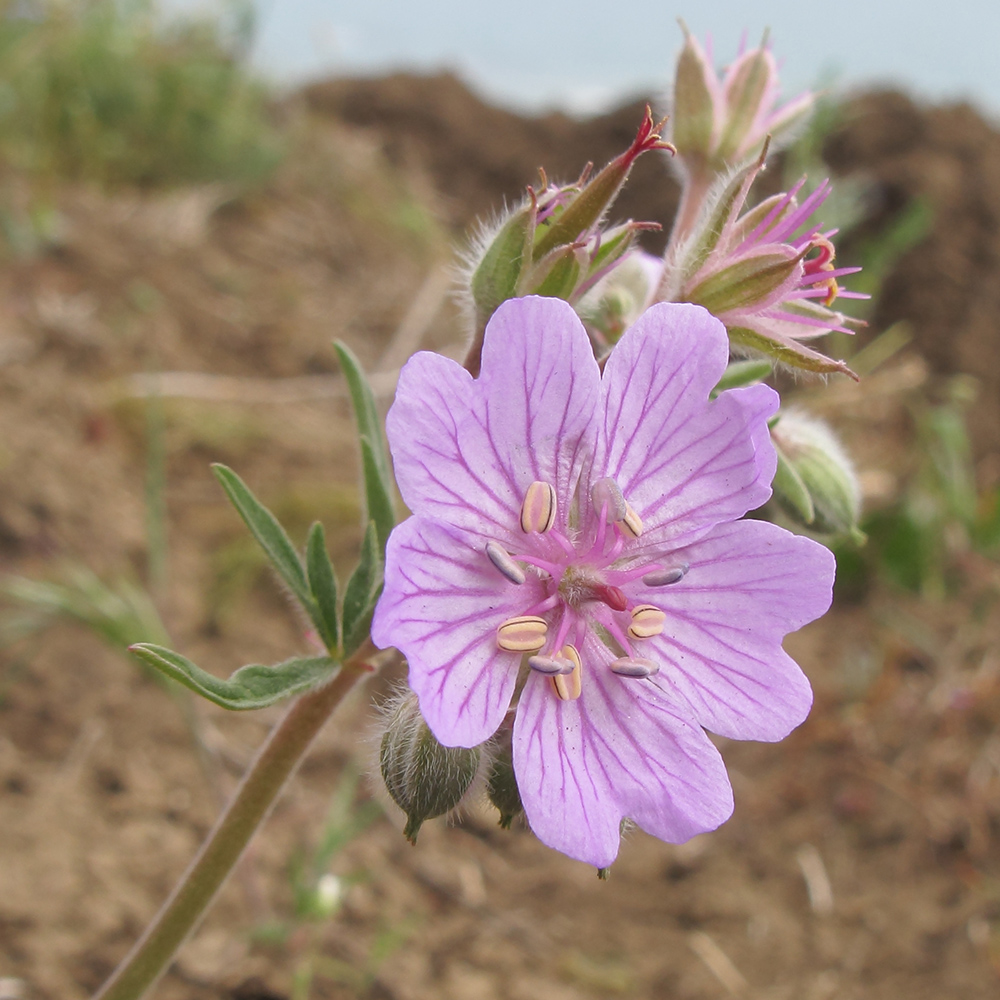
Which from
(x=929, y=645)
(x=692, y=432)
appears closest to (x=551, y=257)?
(x=692, y=432)

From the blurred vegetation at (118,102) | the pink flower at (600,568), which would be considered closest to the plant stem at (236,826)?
the pink flower at (600,568)

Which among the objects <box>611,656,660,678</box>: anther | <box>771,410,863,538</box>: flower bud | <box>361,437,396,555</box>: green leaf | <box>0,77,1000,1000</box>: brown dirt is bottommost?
<box>0,77,1000,1000</box>: brown dirt

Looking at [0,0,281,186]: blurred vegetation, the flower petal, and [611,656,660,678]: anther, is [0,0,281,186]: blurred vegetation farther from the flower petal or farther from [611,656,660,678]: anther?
[611,656,660,678]: anther

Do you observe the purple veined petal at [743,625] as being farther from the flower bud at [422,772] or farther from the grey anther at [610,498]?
the flower bud at [422,772]

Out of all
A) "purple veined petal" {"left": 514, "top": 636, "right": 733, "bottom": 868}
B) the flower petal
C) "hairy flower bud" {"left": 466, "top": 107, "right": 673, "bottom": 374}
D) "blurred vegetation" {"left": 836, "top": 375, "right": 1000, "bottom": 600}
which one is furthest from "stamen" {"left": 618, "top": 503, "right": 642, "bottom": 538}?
"blurred vegetation" {"left": 836, "top": 375, "right": 1000, "bottom": 600}

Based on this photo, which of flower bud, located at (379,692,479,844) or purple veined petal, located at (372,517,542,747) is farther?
flower bud, located at (379,692,479,844)

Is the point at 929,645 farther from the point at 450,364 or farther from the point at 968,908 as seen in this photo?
the point at 450,364

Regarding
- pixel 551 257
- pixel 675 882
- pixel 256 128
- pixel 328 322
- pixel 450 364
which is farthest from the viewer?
pixel 256 128
